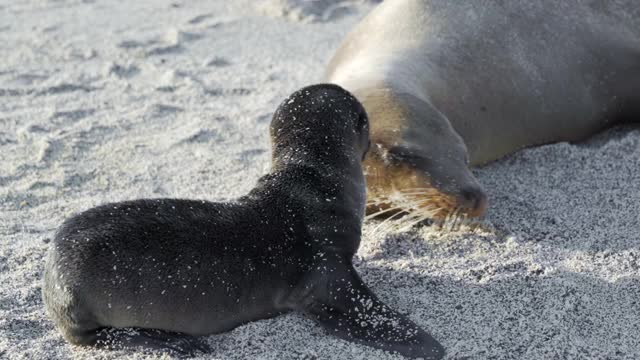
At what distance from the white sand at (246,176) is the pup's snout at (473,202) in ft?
0.26

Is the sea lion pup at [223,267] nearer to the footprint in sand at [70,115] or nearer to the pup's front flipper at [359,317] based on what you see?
the pup's front flipper at [359,317]

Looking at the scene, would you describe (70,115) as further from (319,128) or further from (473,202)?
(473,202)

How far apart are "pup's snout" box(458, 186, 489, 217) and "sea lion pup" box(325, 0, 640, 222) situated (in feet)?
0.83

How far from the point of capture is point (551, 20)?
5.32m

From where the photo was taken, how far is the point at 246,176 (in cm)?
483

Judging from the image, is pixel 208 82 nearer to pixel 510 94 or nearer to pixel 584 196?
pixel 510 94

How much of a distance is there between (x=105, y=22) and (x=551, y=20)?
349cm

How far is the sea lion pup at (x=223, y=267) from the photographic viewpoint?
9.87ft

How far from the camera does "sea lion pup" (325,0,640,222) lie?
4535mm

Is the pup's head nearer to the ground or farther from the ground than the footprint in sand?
farther from the ground

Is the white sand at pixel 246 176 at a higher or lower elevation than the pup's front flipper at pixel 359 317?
lower

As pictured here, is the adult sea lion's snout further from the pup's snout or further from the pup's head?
the pup's head

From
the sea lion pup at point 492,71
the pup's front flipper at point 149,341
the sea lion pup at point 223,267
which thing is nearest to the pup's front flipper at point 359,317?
the sea lion pup at point 223,267

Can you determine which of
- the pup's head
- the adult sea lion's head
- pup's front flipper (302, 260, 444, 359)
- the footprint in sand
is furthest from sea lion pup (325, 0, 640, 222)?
the footprint in sand
